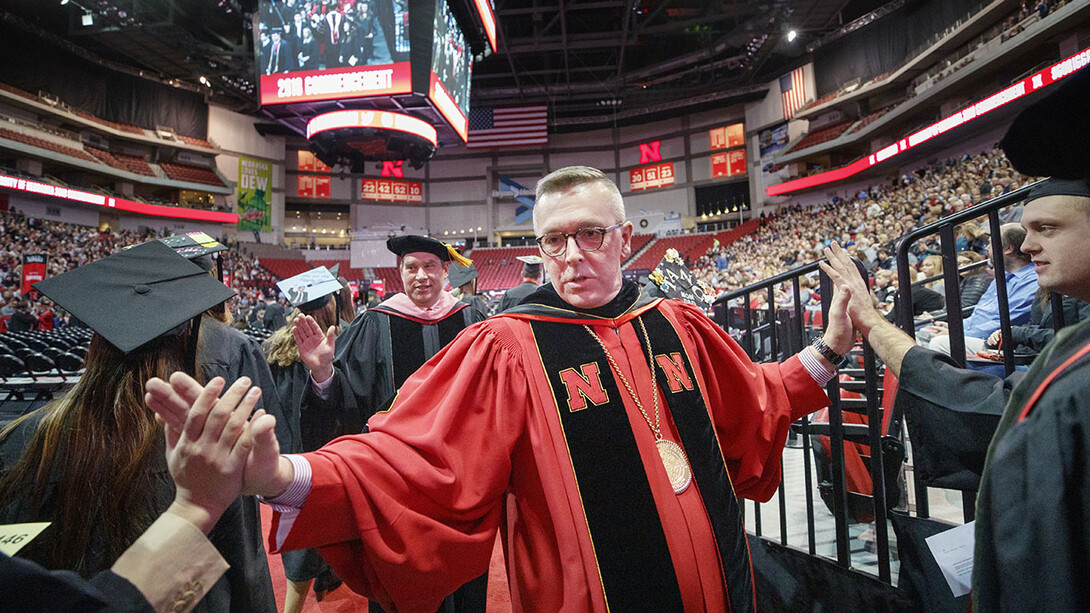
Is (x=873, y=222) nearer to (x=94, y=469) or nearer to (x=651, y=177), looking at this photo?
(x=651, y=177)

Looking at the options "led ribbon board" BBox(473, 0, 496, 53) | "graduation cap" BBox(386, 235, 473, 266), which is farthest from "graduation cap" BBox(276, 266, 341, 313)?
"led ribbon board" BBox(473, 0, 496, 53)

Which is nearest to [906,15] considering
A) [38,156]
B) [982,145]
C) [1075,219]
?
[982,145]

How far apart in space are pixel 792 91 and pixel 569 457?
2910 cm

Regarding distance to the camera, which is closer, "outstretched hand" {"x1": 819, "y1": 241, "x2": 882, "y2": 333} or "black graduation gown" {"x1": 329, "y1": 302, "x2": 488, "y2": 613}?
"outstretched hand" {"x1": 819, "y1": 241, "x2": 882, "y2": 333}

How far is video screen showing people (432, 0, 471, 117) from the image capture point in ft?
52.0

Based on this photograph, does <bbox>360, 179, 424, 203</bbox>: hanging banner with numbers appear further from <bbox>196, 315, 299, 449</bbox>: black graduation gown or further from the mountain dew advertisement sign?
<bbox>196, 315, 299, 449</bbox>: black graduation gown

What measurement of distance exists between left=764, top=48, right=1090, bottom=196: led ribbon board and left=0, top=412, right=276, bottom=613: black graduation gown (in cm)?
1199

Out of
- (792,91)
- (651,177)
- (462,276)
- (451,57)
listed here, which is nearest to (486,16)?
(451,57)

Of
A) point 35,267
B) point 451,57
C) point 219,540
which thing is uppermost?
point 451,57

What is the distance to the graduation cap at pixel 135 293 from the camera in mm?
1268

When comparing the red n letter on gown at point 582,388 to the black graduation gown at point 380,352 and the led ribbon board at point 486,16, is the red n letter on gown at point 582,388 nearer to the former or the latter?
the black graduation gown at point 380,352

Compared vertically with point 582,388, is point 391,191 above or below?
above

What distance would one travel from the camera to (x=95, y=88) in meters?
25.3

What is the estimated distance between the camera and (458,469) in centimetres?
134
